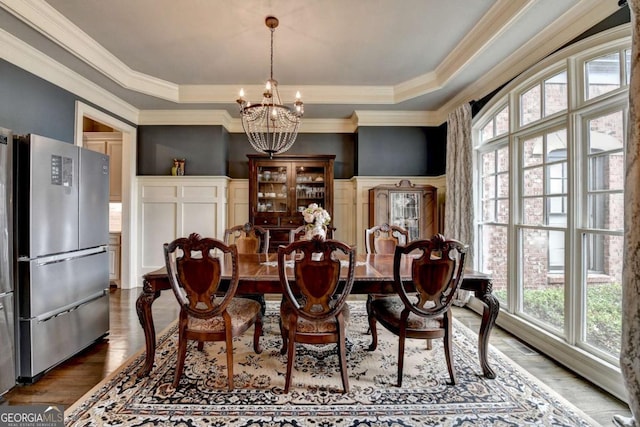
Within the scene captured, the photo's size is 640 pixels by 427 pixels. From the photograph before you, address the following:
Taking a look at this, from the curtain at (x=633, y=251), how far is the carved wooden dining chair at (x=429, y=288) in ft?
2.44

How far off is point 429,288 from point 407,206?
2597 millimetres

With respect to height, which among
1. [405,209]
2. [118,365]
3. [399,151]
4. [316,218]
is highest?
[399,151]

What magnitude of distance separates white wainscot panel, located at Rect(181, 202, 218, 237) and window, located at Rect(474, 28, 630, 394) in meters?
3.94

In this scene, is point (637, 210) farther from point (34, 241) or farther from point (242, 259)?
point (34, 241)

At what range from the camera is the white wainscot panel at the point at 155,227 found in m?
4.81

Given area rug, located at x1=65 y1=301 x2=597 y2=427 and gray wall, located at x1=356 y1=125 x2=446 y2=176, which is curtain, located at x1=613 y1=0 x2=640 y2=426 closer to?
area rug, located at x1=65 y1=301 x2=597 y2=427

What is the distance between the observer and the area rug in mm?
1751

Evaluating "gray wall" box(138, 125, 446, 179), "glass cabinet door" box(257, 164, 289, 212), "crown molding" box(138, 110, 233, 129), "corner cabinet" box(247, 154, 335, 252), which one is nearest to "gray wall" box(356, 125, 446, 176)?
"gray wall" box(138, 125, 446, 179)

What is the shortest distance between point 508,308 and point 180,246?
324cm

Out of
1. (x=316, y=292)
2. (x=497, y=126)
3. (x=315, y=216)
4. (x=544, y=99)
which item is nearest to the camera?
(x=316, y=292)

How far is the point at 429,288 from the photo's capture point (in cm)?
199

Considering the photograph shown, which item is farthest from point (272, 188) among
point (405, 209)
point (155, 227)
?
point (405, 209)

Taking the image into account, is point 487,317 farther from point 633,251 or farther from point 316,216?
point 316,216

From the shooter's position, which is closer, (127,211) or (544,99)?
(544,99)
